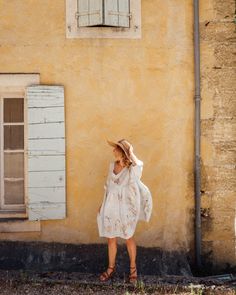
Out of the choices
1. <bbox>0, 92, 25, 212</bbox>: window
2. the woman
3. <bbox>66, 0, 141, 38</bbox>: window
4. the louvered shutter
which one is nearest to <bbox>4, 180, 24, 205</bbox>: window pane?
<bbox>0, 92, 25, 212</bbox>: window

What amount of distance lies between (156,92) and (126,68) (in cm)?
53

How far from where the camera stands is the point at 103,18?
7707mm

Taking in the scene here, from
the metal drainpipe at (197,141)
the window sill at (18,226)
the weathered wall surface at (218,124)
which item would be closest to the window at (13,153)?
the window sill at (18,226)

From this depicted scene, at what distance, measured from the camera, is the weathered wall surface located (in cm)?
794

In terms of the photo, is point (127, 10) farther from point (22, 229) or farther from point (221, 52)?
point (22, 229)

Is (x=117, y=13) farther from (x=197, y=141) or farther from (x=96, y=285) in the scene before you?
(x=96, y=285)

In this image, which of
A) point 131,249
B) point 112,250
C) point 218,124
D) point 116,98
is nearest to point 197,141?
point 218,124

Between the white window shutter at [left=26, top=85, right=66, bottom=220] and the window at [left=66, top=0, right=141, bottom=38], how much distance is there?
0.86 m

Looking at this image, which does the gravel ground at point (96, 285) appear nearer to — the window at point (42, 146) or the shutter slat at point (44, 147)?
the window at point (42, 146)

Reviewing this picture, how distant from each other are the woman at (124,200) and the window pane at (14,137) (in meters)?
1.57

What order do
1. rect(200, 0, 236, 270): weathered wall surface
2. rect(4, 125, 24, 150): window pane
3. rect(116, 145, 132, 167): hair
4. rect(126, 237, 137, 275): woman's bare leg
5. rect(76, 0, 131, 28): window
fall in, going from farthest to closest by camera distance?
rect(4, 125, 24, 150): window pane, rect(200, 0, 236, 270): weathered wall surface, rect(76, 0, 131, 28): window, rect(126, 237, 137, 275): woman's bare leg, rect(116, 145, 132, 167): hair

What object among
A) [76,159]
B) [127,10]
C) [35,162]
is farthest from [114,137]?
[127,10]

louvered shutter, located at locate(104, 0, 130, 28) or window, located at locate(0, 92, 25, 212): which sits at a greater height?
louvered shutter, located at locate(104, 0, 130, 28)

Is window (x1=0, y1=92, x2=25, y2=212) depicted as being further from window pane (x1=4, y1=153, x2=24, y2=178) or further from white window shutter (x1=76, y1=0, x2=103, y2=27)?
white window shutter (x1=76, y1=0, x2=103, y2=27)
